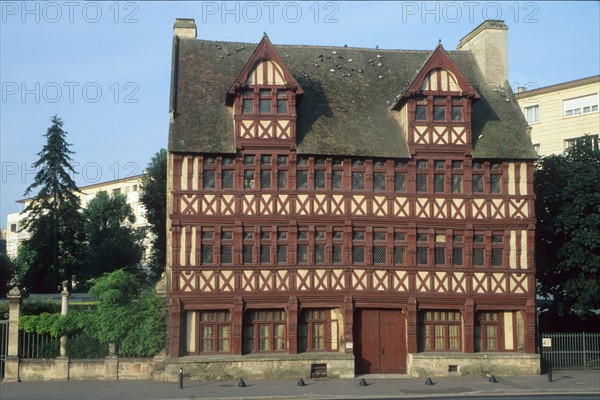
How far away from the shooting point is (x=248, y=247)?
32812 mm

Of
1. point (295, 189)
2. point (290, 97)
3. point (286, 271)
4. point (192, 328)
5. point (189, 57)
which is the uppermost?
point (189, 57)

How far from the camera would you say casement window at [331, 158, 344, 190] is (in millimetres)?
33375

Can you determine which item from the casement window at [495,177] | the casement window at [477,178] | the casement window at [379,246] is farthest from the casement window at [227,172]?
the casement window at [495,177]

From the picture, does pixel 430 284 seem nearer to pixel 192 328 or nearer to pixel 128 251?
pixel 192 328

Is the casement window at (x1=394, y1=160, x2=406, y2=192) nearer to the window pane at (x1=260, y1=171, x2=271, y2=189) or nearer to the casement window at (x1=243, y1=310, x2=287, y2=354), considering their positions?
the window pane at (x1=260, y1=171, x2=271, y2=189)

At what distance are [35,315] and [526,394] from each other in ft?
65.0

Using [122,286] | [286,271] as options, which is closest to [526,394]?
[286,271]

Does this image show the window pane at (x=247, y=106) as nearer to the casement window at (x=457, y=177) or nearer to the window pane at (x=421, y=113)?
the window pane at (x=421, y=113)

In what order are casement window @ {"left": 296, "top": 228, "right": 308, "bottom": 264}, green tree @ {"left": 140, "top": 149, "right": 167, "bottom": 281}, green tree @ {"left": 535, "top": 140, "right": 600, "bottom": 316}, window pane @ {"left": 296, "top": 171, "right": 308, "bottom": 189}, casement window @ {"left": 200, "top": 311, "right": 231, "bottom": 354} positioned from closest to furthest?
1. casement window @ {"left": 200, "top": 311, "right": 231, "bottom": 354}
2. casement window @ {"left": 296, "top": 228, "right": 308, "bottom": 264}
3. window pane @ {"left": 296, "top": 171, "right": 308, "bottom": 189}
4. green tree @ {"left": 535, "top": 140, "right": 600, "bottom": 316}
5. green tree @ {"left": 140, "top": 149, "right": 167, "bottom": 281}

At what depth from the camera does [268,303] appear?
32719 millimetres

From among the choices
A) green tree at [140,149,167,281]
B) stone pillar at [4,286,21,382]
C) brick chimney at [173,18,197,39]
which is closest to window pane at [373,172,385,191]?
brick chimney at [173,18,197,39]

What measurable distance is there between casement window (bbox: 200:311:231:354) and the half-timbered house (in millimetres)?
60

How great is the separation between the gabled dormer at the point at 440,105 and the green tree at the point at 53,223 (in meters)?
33.1

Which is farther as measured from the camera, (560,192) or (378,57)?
(378,57)
